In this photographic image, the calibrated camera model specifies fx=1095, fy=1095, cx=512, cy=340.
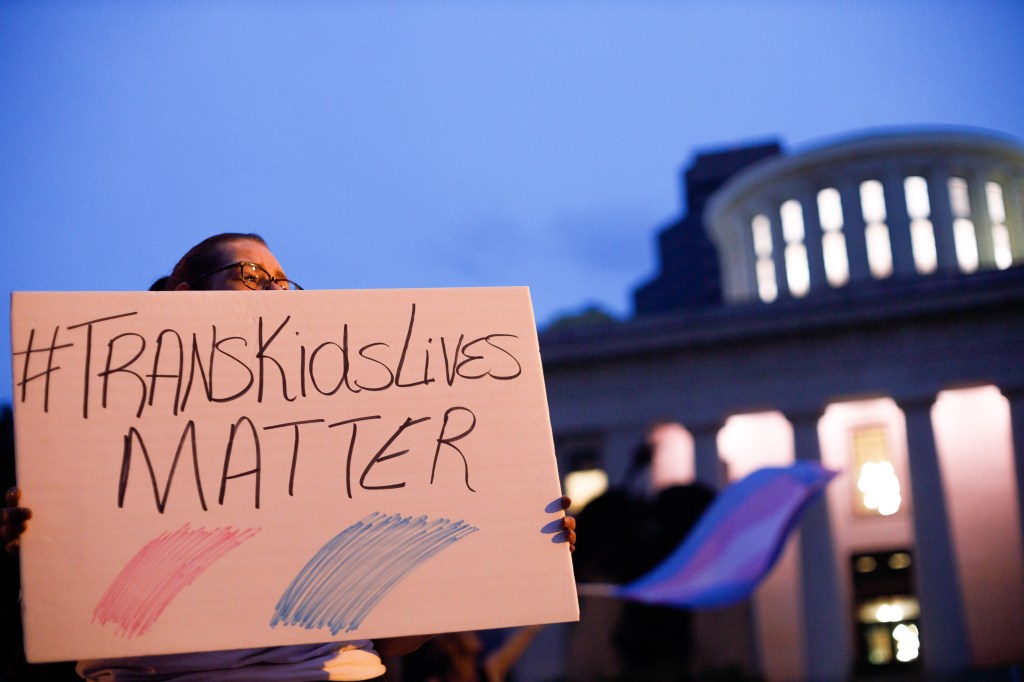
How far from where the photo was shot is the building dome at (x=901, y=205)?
45.4 m

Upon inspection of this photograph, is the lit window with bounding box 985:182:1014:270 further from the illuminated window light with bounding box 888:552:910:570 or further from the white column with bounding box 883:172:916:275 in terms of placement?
the illuminated window light with bounding box 888:552:910:570

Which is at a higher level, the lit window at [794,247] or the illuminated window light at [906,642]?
the lit window at [794,247]

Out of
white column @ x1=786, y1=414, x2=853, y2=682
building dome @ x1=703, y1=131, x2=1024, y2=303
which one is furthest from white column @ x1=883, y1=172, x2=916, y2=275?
white column @ x1=786, y1=414, x2=853, y2=682

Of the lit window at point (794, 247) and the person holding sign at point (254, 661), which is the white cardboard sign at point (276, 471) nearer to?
the person holding sign at point (254, 661)

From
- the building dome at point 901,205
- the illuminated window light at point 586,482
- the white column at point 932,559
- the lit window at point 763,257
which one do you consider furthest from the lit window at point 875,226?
the illuminated window light at point 586,482

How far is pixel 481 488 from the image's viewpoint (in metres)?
3.46

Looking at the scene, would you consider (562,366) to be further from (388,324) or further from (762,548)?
(388,324)

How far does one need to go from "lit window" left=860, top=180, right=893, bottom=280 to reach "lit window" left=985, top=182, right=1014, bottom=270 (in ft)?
14.8

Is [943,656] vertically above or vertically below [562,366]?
below

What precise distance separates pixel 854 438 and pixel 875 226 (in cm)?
1277

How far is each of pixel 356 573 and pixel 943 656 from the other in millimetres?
33106

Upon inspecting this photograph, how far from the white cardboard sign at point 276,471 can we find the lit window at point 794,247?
45.6m

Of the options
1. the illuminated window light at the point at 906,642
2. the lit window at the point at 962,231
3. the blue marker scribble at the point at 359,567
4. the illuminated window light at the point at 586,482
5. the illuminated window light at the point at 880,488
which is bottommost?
the illuminated window light at the point at 906,642

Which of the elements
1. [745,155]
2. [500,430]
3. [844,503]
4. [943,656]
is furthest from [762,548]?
[745,155]
